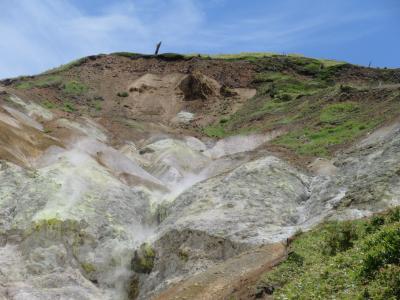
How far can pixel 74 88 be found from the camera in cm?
8369

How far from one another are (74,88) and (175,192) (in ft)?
156

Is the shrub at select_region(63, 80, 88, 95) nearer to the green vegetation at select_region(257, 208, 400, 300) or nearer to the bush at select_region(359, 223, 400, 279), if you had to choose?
the green vegetation at select_region(257, 208, 400, 300)

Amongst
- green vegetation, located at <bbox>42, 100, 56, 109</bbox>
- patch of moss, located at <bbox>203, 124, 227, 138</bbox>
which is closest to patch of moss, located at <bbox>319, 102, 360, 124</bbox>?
patch of moss, located at <bbox>203, 124, 227, 138</bbox>

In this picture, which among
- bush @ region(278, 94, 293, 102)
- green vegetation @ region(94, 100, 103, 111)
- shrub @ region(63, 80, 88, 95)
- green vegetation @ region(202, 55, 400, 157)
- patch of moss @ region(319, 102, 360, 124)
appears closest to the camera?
green vegetation @ region(202, 55, 400, 157)

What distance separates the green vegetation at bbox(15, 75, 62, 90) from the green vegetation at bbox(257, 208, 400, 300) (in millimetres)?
66212

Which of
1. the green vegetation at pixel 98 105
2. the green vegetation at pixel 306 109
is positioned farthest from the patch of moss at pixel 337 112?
the green vegetation at pixel 98 105

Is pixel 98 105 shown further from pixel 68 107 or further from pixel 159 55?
pixel 159 55

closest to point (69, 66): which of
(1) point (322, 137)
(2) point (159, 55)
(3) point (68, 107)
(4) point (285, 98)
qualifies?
(2) point (159, 55)

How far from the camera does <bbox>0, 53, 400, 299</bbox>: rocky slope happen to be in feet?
92.4

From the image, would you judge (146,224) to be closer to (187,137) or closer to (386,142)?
(386,142)

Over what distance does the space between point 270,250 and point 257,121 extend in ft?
140

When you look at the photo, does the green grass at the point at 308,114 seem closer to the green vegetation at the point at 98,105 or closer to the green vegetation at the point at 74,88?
the green vegetation at the point at 98,105

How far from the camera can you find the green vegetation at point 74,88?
3238 inches

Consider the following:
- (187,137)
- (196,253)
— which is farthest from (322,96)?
(196,253)
